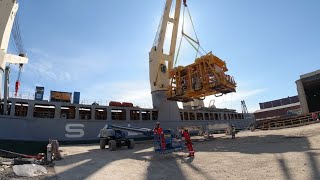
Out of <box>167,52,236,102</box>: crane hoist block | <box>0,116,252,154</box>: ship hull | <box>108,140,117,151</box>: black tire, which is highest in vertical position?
<box>167,52,236,102</box>: crane hoist block

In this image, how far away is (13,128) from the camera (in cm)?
2414

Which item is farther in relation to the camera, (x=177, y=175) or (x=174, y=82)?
(x=174, y=82)

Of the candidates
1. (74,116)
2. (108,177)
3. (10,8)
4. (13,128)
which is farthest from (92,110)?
(108,177)

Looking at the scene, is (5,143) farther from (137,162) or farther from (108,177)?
(108,177)

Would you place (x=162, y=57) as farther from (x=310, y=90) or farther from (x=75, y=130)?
(x=310, y=90)

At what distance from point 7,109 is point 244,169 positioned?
24023 mm

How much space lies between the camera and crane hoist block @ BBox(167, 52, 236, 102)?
29173 mm

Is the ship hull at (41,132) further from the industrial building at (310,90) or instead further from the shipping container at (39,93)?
the industrial building at (310,90)

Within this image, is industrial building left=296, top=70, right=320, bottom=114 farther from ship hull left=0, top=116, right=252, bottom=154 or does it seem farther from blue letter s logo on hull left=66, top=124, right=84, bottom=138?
blue letter s logo on hull left=66, top=124, right=84, bottom=138

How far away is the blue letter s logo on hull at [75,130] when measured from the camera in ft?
91.9

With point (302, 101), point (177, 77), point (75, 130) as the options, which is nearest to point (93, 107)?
point (75, 130)

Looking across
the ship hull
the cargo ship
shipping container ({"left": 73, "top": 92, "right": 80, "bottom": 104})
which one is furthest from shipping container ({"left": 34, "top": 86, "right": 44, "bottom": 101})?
shipping container ({"left": 73, "top": 92, "right": 80, "bottom": 104})

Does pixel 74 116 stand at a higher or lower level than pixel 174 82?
lower

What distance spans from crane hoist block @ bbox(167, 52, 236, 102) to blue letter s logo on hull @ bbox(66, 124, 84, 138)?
1247 centimetres
